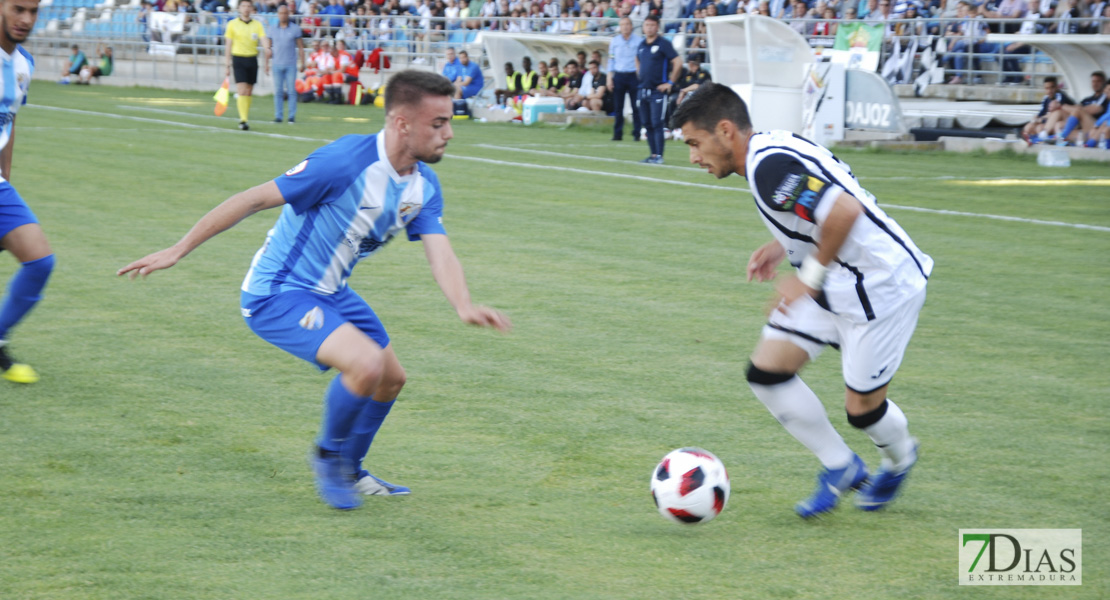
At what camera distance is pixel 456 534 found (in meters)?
4.27

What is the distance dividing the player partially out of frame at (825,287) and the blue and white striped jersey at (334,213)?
110 cm

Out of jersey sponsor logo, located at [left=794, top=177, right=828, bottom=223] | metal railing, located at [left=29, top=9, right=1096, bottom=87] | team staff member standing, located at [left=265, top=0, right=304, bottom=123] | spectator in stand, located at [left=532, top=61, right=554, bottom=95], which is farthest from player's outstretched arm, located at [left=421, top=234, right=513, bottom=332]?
spectator in stand, located at [left=532, top=61, right=554, bottom=95]

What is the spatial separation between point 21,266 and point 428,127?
9.86 feet

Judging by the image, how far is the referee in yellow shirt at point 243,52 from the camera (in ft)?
74.3

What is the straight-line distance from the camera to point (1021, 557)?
407 cm

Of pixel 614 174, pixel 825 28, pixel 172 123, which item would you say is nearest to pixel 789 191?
pixel 614 174

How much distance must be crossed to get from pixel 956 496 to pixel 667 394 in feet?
6.03

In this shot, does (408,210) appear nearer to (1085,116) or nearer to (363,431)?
(363,431)

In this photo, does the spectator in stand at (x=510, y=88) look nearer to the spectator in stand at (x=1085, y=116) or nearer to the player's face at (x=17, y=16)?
the spectator in stand at (x=1085, y=116)

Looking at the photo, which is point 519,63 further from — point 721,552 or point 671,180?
point 721,552

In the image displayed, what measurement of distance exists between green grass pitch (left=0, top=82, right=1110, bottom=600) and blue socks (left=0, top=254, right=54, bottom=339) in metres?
0.34

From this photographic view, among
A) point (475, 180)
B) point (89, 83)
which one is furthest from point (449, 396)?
point (89, 83)

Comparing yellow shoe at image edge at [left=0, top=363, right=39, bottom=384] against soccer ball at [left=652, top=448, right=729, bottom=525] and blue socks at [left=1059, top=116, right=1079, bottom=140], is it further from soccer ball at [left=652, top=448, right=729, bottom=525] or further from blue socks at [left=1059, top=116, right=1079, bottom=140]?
blue socks at [left=1059, top=116, right=1079, bottom=140]

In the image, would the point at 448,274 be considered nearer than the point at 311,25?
Yes
